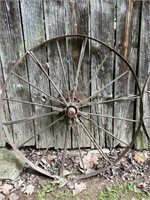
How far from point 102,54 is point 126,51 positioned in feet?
0.51

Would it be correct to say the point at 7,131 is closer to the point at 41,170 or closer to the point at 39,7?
the point at 41,170

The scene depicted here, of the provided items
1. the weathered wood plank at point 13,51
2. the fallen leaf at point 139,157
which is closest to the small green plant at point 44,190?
the weathered wood plank at point 13,51

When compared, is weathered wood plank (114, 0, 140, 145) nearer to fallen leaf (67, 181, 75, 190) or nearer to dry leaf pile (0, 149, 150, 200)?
dry leaf pile (0, 149, 150, 200)

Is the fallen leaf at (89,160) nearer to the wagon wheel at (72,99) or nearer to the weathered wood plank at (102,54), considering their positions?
the wagon wheel at (72,99)

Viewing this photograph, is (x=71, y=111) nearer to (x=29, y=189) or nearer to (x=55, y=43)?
(x=55, y=43)

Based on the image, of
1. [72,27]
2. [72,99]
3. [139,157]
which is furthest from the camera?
[139,157]

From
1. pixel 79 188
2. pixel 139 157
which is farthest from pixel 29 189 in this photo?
pixel 139 157

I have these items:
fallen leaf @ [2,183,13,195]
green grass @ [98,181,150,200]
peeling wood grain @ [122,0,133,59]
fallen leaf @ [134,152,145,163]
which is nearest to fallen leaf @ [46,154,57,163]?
fallen leaf @ [2,183,13,195]

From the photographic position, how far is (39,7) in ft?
6.77

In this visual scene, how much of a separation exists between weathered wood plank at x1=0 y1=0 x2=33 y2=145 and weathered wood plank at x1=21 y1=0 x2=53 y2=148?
0.14 ft

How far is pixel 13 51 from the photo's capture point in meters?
2.19

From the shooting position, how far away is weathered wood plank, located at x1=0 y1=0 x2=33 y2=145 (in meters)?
2.07

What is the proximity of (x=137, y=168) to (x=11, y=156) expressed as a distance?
90cm

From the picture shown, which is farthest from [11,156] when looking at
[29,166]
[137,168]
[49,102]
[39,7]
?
[39,7]
